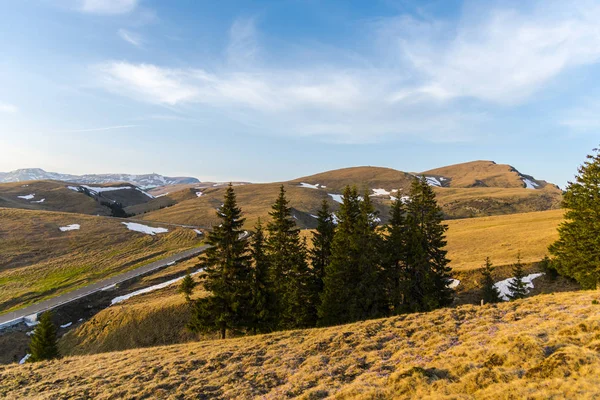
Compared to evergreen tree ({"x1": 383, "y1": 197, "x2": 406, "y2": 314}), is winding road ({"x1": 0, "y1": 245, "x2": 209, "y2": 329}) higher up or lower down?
lower down

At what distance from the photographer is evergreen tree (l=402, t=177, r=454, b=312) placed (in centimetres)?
2414

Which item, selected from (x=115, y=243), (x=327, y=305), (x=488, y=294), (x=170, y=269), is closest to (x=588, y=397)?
(x=327, y=305)

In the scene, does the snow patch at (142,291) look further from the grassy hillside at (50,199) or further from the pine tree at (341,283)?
the grassy hillside at (50,199)

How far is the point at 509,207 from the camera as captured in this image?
145375 millimetres

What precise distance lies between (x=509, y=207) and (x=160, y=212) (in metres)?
163

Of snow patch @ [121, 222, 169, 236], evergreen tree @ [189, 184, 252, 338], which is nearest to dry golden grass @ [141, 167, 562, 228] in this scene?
snow patch @ [121, 222, 169, 236]

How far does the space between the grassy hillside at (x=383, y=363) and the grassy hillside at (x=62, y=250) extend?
38609 mm

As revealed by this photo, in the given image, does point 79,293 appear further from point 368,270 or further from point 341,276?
point 368,270

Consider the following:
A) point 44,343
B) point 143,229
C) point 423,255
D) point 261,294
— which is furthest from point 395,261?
point 143,229

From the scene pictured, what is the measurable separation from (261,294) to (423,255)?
13.9 meters

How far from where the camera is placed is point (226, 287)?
79.5 ft

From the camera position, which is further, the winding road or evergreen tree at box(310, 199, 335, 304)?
the winding road

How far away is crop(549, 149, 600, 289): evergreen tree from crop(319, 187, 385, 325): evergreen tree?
1712cm

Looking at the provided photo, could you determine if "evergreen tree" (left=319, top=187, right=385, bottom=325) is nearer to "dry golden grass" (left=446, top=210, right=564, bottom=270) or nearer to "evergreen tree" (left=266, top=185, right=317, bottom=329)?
"evergreen tree" (left=266, top=185, right=317, bottom=329)
